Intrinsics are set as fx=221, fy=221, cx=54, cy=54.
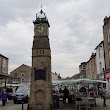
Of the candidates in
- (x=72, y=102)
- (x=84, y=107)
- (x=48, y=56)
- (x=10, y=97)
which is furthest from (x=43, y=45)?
(x=10, y=97)

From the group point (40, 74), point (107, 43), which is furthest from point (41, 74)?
point (107, 43)

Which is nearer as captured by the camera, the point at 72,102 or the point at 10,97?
the point at 72,102

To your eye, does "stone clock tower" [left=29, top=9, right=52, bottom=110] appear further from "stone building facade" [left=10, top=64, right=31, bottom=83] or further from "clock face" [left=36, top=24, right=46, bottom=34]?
"stone building facade" [left=10, top=64, right=31, bottom=83]

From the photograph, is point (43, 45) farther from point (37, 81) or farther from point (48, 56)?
point (37, 81)

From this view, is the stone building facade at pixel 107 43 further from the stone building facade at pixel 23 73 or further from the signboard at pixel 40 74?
the stone building facade at pixel 23 73

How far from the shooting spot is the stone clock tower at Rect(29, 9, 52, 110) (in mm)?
17203

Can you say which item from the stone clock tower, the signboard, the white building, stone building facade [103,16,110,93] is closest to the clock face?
the stone clock tower

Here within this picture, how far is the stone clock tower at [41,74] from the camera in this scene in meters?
17.2

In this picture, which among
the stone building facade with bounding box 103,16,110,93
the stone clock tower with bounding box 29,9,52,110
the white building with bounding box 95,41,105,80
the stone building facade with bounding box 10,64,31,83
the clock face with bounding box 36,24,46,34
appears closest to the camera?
the stone clock tower with bounding box 29,9,52,110

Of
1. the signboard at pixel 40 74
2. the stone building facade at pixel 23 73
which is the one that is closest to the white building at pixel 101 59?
the signboard at pixel 40 74

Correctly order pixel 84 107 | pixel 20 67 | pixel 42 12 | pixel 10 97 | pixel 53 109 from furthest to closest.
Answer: pixel 20 67 → pixel 10 97 → pixel 42 12 → pixel 53 109 → pixel 84 107

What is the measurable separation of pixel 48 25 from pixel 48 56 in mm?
3001

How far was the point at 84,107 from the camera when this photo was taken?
55.4 feet

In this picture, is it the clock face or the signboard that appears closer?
the signboard
